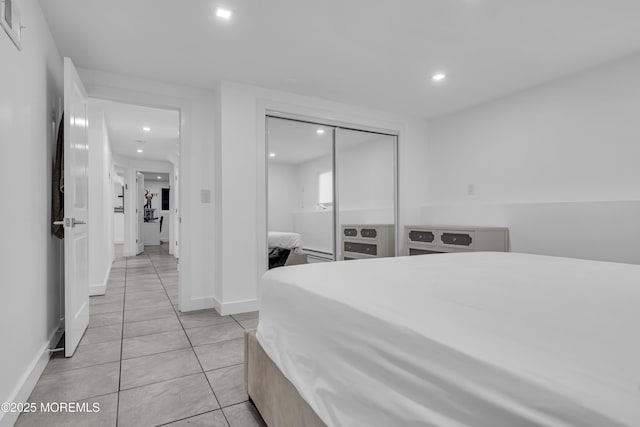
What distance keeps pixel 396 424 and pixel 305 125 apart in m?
3.40

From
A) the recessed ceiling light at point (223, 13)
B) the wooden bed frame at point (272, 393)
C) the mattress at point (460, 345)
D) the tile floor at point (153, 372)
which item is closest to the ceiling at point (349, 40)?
the recessed ceiling light at point (223, 13)

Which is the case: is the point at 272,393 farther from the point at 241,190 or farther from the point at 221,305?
the point at 241,190

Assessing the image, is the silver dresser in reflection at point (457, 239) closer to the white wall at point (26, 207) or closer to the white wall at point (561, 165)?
the white wall at point (561, 165)

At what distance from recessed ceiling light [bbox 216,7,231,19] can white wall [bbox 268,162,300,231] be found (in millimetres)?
1554

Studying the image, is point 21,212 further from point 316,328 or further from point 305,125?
point 305,125

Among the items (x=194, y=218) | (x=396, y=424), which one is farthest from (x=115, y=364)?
(x=396, y=424)

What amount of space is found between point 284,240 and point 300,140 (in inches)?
44.2

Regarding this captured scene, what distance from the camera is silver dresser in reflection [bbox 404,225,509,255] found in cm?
345

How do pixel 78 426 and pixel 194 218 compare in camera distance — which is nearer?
pixel 78 426

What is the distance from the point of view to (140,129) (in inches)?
217

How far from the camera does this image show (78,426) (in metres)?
1.53

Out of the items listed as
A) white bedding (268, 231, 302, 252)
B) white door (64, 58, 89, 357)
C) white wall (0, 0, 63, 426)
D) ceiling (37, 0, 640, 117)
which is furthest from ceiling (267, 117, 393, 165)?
white wall (0, 0, 63, 426)

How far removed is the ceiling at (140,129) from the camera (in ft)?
14.8

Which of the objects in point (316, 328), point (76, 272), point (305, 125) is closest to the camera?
point (316, 328)
